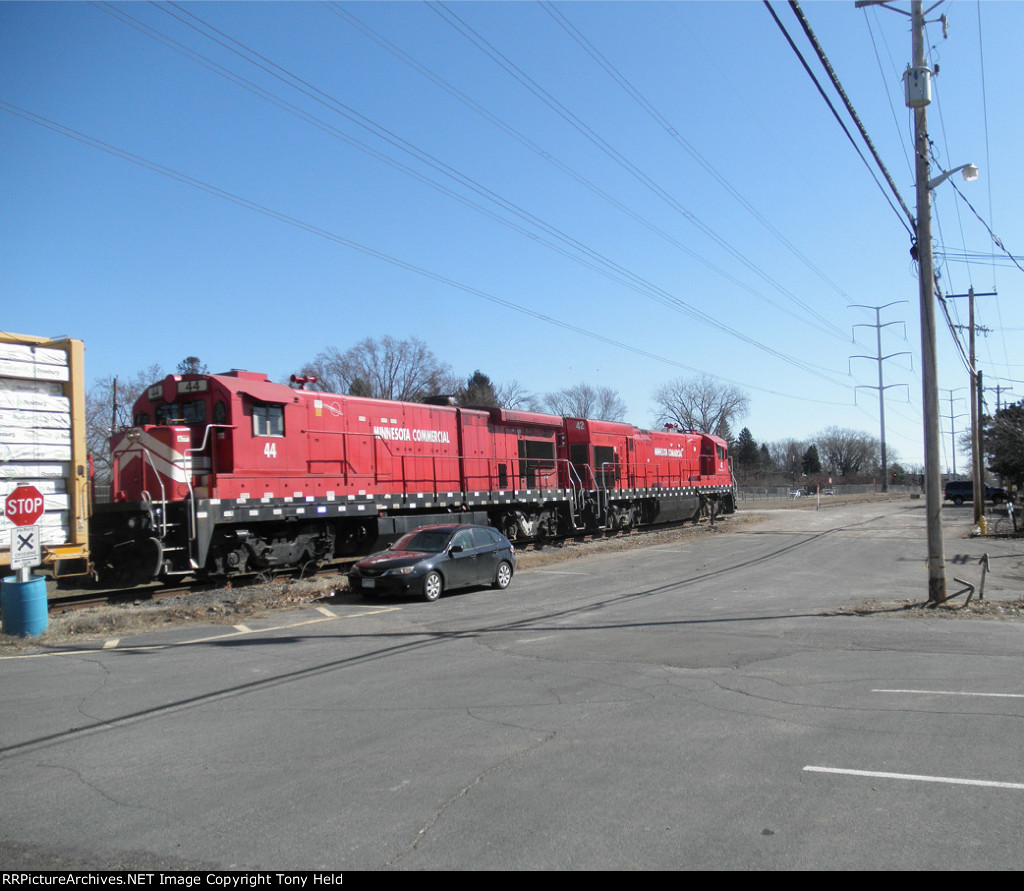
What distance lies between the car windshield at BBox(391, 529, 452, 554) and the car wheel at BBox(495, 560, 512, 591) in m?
1.55

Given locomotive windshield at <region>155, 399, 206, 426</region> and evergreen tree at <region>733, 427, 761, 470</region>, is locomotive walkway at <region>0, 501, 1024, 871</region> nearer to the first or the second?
locomotive windshield at <region>155, 399, 206, 426</region>

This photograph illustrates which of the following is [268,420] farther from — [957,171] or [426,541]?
[957,171]

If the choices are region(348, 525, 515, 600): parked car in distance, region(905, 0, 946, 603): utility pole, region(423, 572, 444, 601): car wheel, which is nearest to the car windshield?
region(348, 525, 515, 600): parked car in distance

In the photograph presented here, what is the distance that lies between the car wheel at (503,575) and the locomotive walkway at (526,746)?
189 inches

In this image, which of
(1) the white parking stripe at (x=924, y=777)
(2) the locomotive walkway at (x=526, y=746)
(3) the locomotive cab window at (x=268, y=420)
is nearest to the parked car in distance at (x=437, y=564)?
(2) the locomotive walkway at (x=526, y=746)

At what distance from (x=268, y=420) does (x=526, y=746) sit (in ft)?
42.0

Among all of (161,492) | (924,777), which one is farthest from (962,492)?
(924,777)

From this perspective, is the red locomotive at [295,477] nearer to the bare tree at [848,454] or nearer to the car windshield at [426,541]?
the car windshield at [426,541]

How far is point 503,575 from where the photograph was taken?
17.5 meters

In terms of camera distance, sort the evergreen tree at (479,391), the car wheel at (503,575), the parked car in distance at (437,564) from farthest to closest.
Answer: the evergreen tree at (479,391)
the car wheel at (503,575)
the parked car in distance at (437,564)

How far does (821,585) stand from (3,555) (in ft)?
51.4

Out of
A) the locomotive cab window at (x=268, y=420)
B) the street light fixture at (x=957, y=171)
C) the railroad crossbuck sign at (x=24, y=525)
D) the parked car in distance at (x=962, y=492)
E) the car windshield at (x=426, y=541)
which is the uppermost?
the street light fixture at (x=957, y=171)

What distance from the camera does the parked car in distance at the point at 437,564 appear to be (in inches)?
599
